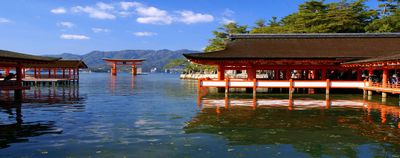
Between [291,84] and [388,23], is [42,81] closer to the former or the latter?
[291,84]

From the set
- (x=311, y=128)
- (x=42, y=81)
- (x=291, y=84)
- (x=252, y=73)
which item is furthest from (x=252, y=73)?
(x=42, y=81)

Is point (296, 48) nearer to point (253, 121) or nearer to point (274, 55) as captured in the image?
point (274, 55)

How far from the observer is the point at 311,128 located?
48.8ft

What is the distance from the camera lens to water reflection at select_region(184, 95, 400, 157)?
→ 11.6 metres

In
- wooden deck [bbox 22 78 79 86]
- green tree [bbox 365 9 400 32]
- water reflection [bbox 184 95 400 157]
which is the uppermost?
green tree [bbox 365 9 400 32]

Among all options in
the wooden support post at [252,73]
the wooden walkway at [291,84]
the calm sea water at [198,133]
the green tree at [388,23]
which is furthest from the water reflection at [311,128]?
the green tree at [388,23]

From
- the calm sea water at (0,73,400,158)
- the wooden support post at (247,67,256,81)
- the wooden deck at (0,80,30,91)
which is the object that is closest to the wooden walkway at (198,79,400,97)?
the wooden support post at (247,67,256,81)

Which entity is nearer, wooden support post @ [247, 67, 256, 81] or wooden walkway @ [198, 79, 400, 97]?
wooden walkway @ [198, 79, 400, 97]

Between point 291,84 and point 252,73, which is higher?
point 252,73

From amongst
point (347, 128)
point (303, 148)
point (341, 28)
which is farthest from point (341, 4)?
point (303, 148)

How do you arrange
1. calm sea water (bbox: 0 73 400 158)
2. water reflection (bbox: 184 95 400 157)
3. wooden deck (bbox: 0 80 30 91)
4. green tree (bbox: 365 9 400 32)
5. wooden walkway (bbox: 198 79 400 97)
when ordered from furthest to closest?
green tree (bbox: 365 9 400 32) → wooden walkway (bbox: 198 79 400 97) → wooden deck (bbox: 0 80 30 91) → water reflection (bbox: 184 95 400 157) → calm sea water (bbox: 0 73 400 158)

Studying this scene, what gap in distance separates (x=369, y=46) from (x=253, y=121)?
2593cm

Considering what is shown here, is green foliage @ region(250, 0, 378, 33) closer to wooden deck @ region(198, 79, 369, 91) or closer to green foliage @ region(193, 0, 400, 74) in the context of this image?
green foliage @ region(193, 0, 400, 74)

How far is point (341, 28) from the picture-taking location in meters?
59.1
